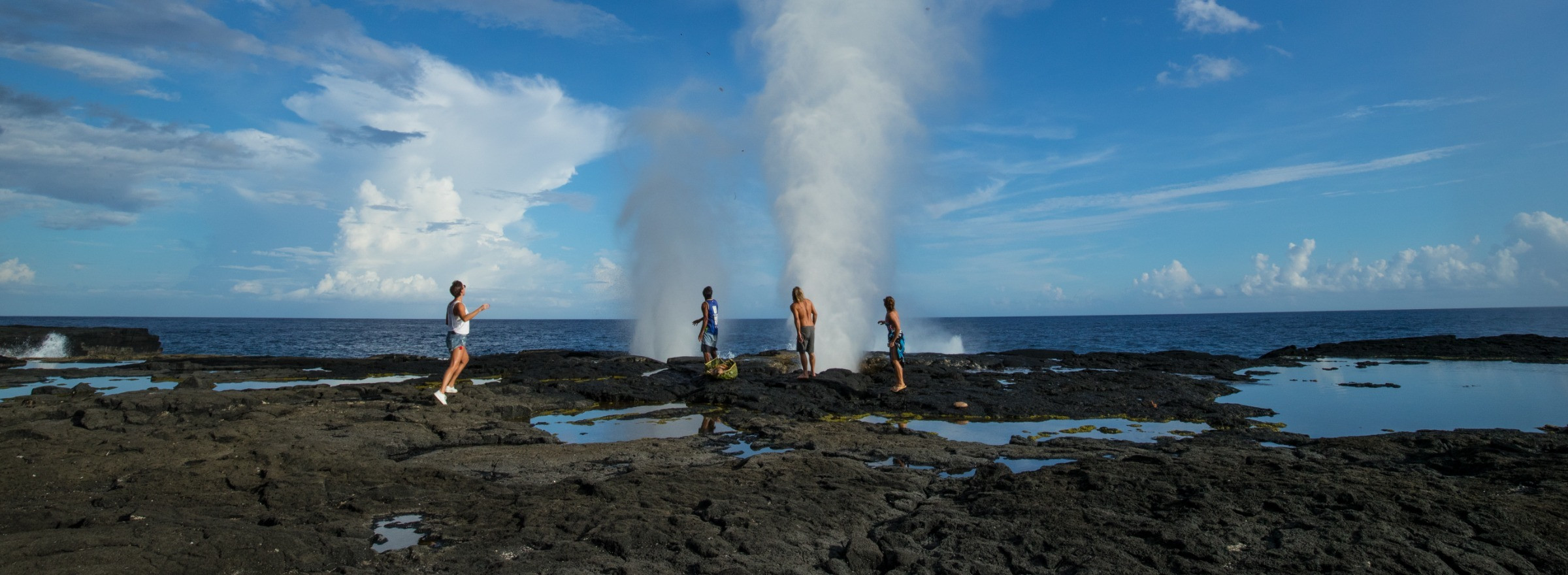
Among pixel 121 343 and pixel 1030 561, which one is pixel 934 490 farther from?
pixel 121 343

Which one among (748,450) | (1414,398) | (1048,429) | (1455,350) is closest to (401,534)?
(748,450)

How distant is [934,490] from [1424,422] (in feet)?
31.5

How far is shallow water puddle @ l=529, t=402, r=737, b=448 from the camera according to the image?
A: 34.2ft

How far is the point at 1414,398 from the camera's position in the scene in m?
15.0

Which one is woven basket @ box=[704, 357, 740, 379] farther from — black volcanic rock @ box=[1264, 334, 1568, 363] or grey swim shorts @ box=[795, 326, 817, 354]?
black volcanic rock @ box=[1264, 334, 1568, 363]

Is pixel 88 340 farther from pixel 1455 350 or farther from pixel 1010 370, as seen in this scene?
pixel 1455 350

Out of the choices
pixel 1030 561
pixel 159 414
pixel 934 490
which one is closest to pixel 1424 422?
pixel 934 490

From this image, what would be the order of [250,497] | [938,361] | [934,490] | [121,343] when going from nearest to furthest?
[250,497] < [934,490] < [938,361] < [121,343]

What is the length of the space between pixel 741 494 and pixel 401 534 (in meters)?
2.63

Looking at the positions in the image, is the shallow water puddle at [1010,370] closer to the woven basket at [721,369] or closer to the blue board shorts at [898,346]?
the blue board shorts at [898,346]

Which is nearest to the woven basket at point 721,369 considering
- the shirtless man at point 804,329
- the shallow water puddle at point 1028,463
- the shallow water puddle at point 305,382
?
the shirtless man at point 804,329

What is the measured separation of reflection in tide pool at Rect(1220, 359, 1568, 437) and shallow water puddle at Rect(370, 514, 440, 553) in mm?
10974

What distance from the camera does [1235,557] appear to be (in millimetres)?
4883

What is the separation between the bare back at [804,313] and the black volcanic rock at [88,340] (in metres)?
33.1
